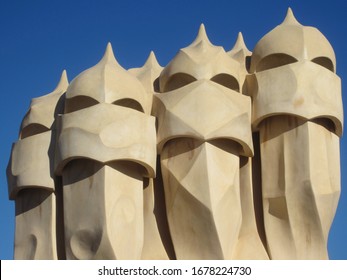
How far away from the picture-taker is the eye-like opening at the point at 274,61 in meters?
19.3

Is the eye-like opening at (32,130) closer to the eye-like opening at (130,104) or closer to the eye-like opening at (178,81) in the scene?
the eye-like opening at (130,104)

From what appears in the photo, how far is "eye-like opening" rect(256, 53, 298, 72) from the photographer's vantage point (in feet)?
63.4

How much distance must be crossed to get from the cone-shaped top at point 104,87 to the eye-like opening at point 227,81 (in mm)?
1830

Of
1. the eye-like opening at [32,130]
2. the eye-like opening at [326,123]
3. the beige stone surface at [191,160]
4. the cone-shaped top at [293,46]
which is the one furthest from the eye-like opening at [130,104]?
the eye-like opening at [326,123]

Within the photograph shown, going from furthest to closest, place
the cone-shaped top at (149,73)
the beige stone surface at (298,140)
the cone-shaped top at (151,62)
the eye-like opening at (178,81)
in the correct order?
the cone-shaped top at (151,62) < the cone-shaped top at (149,73) < the eye-like opening at (178,81) < the beige stone surface at (298,140)

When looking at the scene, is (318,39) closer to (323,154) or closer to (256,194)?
(323,154)

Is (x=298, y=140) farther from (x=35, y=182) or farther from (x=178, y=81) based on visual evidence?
(x=35, y=182)

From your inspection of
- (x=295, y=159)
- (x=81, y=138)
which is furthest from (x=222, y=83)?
(x=81, y=138)

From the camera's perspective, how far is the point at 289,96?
61.0 feet

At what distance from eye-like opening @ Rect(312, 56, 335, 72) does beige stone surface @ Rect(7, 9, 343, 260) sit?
3 cm

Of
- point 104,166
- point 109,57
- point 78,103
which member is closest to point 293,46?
point 109,57
